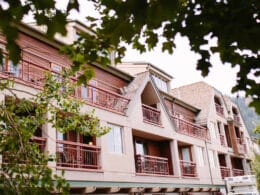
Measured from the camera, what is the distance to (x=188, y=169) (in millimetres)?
25969

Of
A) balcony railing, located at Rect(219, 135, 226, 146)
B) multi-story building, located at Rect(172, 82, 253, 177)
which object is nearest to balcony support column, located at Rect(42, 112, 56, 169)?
multi-story building, located at Rect(172, 82, 253, 177)

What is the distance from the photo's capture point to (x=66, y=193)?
5000 mm

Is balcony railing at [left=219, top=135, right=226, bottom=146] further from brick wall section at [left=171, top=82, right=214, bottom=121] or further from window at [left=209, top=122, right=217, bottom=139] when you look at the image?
brick wall section at [left=171, top=82, right=214, bottom=121]

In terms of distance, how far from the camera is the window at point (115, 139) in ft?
58.4

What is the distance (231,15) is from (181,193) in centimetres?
2252

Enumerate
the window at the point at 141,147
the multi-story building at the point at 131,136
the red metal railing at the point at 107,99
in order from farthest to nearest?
1. the window at the point at 141,147
2. the red metal railing at the point at 107,99
3. the multi-story building at the point at 131,136

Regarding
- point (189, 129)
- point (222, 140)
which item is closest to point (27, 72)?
point (189, 129)

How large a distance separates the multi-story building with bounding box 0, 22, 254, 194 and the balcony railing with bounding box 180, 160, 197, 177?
8 centimetres

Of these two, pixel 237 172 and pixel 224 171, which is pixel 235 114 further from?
pixel 224 171

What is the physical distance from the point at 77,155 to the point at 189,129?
561 inches

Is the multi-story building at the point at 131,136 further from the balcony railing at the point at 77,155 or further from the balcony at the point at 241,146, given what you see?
the balcony at the point at 241,146

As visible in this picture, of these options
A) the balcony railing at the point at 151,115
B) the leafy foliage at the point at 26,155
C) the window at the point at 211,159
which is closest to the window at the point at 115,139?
the balcony railing at the point at 151,115

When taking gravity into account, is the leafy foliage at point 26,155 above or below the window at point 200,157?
below

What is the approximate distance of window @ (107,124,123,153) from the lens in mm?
17803
